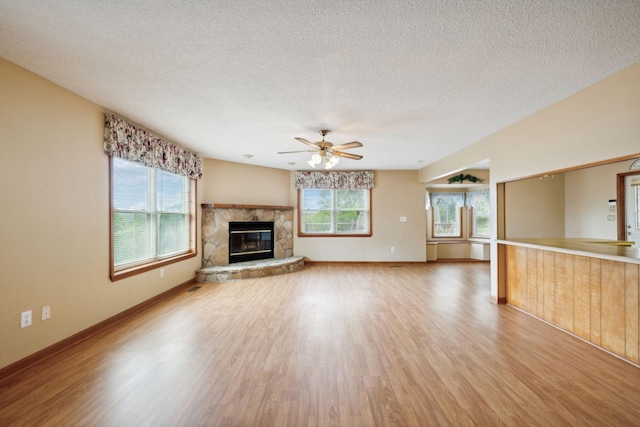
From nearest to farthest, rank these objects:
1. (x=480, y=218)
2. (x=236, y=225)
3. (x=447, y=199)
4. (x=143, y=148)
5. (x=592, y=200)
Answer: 1. (x=592, y=200)
2. (x=143, y=148)
3. (x=236, y=225)
4. (x=480, y=218)
5. (x=447, y=199)

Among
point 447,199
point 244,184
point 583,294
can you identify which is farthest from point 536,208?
point 244,184

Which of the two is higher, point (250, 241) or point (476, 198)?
point (476, 198)

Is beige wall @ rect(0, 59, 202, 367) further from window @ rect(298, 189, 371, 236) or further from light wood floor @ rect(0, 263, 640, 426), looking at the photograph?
window @ rect(298, 189, 371, 236)

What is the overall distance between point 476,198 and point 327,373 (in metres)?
6.96

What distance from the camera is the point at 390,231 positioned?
6.67 metres

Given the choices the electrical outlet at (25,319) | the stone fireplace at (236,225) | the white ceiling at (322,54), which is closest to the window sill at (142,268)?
the stone fireplace at (236,225)

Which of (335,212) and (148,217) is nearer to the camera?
(148,217)

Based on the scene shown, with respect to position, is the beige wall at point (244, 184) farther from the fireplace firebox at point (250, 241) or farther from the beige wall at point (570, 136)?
the beige wall at point (570, 136)

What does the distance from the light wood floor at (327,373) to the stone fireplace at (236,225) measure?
6.33 ft

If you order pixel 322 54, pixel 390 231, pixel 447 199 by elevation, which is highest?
pixel 322 54

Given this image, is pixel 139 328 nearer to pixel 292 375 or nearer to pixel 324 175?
pixel 292 375

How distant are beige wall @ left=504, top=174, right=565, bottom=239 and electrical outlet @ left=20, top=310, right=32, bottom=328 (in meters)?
5.52

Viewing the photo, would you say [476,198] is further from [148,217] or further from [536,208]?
[148,217]

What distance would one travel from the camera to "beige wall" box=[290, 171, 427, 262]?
6.63 metres
